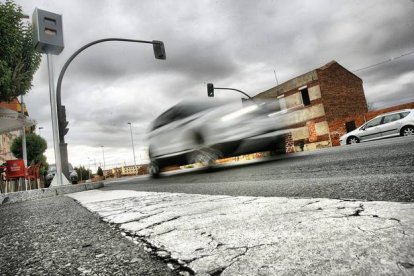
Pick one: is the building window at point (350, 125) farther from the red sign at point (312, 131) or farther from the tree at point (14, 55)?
the tree at point (14, 55)

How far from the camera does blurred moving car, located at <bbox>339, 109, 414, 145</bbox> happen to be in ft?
39.1

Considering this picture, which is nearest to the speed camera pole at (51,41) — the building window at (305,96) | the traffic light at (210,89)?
the traffic light at (210,89)

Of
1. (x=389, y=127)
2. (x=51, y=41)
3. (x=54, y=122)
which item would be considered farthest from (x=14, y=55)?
(x=389, y=127)

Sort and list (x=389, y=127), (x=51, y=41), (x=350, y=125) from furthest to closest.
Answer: (x=350, y=125)
(x=389, y=127)
(x=51, y=41)

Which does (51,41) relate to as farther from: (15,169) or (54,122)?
(15,169)

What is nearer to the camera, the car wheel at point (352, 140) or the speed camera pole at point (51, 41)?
the speed camera pole at point (51, 41)

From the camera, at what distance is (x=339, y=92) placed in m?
27.0

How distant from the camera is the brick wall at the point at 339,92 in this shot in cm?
2608

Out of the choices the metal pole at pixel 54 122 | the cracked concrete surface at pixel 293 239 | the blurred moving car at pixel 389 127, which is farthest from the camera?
the blurred moving car at pixel 389 127

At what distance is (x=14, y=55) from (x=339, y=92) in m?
26.1

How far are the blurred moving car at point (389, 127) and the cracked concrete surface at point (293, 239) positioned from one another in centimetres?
1300

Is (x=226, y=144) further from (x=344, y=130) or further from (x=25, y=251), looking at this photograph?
(x=344, y=130)

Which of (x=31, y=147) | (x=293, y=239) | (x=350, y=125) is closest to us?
(x=293, y=239)

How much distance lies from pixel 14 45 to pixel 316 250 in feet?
36.8
